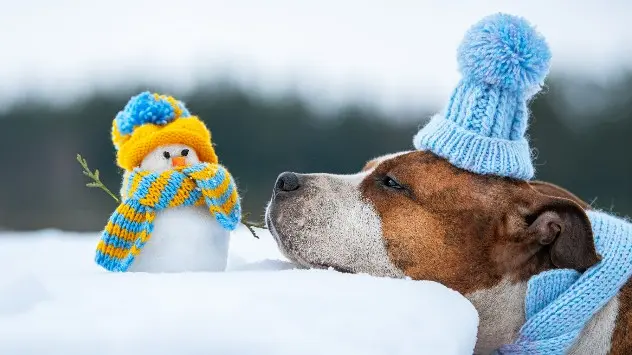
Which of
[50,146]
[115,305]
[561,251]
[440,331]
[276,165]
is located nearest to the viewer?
[115,305]

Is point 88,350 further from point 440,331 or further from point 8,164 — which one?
point 8,164

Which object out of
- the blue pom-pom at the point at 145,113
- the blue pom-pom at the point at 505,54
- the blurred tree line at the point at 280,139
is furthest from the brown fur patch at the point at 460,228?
the blurred tree line at the point at 280,139

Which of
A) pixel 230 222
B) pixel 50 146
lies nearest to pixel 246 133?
pixel 50 146

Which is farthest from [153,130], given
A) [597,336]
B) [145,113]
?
[597,336]

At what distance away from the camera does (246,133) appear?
20.3 meters

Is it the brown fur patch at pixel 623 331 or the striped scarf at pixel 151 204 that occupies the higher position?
the striped scarf at pixel 151 204

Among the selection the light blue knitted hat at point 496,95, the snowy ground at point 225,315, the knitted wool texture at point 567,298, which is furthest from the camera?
the light blue knitted hat at point 496,95

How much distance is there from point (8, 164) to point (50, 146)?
144 centimetres

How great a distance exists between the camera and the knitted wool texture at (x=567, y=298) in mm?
2459

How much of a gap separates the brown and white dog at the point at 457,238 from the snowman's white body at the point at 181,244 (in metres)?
0.23

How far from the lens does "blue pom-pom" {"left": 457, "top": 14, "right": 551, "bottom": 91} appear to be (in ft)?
8.36

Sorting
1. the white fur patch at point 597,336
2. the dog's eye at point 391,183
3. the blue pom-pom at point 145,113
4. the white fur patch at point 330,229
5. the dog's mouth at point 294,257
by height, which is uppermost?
the blue pom-pom at point 145,113

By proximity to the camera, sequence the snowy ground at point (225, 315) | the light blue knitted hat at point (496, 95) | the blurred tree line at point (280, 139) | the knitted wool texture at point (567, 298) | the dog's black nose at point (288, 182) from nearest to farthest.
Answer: the snowy ground at point (225, 315)
the knitted wool texture at point (567, 298)
the light blue knitted hat at point (496, 95)
the dog's black nose at point (288, 182)
the blurred tree line at point (280, 139)

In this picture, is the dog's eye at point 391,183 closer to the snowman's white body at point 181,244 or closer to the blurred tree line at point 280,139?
the snowman's white body at point 181,244
